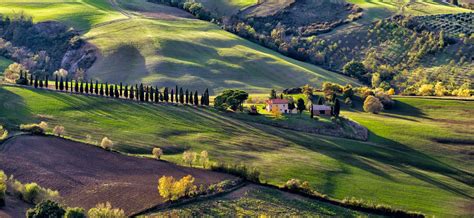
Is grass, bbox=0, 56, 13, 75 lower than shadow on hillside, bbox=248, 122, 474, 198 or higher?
higher

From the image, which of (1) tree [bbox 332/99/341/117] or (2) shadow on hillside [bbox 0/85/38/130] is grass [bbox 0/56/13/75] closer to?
(2) shadow on hillside [bbox 0/85/38/130]

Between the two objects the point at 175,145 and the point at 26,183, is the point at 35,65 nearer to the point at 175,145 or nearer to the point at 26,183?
the point at 175,145

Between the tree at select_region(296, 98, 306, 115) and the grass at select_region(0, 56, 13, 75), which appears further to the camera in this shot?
the grass at select_region(0, 56, 13, 75)

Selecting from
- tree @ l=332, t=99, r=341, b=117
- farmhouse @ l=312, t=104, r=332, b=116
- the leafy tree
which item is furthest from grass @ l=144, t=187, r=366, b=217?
farmhouse @ l=312, t=104, r=332, b=116

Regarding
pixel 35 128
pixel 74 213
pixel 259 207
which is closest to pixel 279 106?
pixel 35 128

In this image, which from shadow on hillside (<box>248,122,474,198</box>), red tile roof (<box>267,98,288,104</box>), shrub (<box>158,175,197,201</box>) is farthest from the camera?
red tile roof (<box>267,98,288,104</box>)

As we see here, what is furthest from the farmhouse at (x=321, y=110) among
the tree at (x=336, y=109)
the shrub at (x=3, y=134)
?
the shrub at (x=3, y=134)
